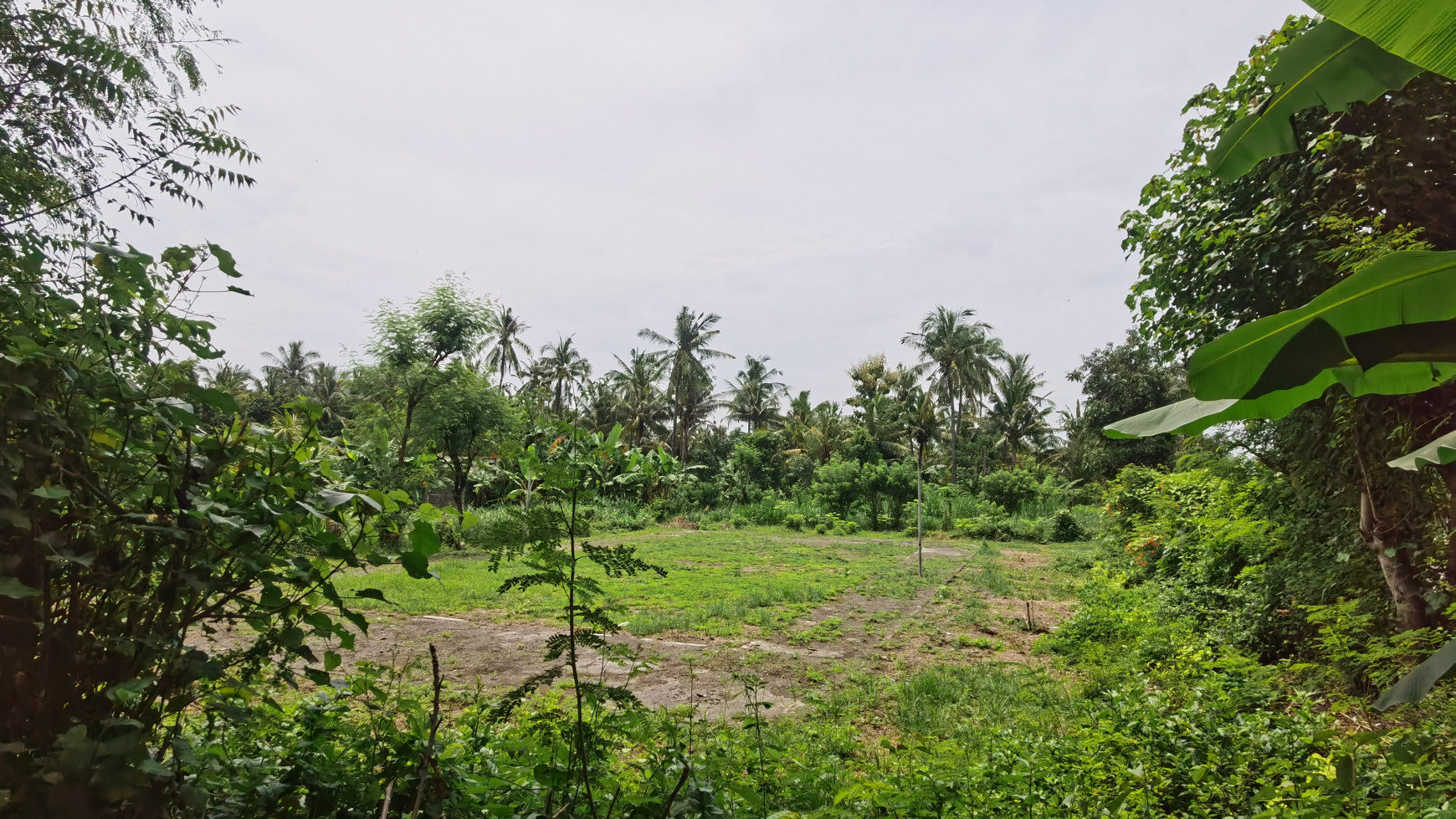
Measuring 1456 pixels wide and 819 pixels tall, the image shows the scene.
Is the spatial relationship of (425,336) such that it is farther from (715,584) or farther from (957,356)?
(957,356)

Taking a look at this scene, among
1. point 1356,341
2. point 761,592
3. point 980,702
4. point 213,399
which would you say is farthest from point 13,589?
point 761,592

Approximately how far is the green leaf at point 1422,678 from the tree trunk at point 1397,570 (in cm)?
280

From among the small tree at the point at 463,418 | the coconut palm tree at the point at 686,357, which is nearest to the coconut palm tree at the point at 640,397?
the coconut palm tree at the point at 686,357

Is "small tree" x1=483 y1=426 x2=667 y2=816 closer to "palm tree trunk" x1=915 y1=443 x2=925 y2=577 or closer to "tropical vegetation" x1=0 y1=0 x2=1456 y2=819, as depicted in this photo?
"tropical vegetation" x1=0 y1=0 x2=1456 y2=819

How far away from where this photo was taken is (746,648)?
6168mm

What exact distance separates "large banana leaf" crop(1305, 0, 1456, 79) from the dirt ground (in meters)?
4.30

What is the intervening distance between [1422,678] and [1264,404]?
2.68 feet

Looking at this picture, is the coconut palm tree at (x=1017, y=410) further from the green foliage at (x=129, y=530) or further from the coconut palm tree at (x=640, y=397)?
the green foliage at (x=129, y=530)

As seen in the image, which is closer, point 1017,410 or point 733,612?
point 733,612

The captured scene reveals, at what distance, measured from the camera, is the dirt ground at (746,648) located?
4980mm

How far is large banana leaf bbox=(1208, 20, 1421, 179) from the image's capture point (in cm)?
176

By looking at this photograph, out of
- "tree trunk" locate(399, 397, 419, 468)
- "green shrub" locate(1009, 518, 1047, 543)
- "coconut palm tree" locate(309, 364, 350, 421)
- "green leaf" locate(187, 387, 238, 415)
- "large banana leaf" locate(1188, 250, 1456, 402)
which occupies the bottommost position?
"green shrub" locate(1009, 518, 1047, 543)

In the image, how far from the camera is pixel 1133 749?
2.79 m

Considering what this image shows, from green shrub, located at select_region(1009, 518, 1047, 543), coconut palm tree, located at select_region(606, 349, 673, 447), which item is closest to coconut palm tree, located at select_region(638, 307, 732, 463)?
coconut palm tree, located at select_region(606, 349, 673, 447)
